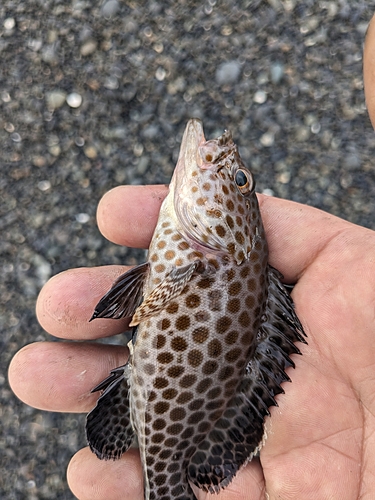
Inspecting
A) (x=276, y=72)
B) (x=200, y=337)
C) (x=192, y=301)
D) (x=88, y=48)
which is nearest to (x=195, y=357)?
(x=200, y=337)

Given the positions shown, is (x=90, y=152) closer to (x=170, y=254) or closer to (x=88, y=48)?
(x=88, y=48)

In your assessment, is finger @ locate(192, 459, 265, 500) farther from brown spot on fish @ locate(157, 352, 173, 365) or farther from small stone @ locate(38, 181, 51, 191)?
small stone @ locate(38, 181, 51, 191)

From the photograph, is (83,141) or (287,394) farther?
(83,141)

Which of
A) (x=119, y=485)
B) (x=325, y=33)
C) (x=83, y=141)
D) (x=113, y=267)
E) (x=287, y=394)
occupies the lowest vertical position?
(x=119, y=485)

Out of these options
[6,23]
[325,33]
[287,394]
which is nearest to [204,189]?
[287,394]

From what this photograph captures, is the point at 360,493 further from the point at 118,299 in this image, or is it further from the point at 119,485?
the point at 118,299

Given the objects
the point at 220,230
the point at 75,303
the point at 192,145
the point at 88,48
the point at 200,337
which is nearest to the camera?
the point at 200,337

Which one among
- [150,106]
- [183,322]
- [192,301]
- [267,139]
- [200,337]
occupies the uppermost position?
[150,106]
